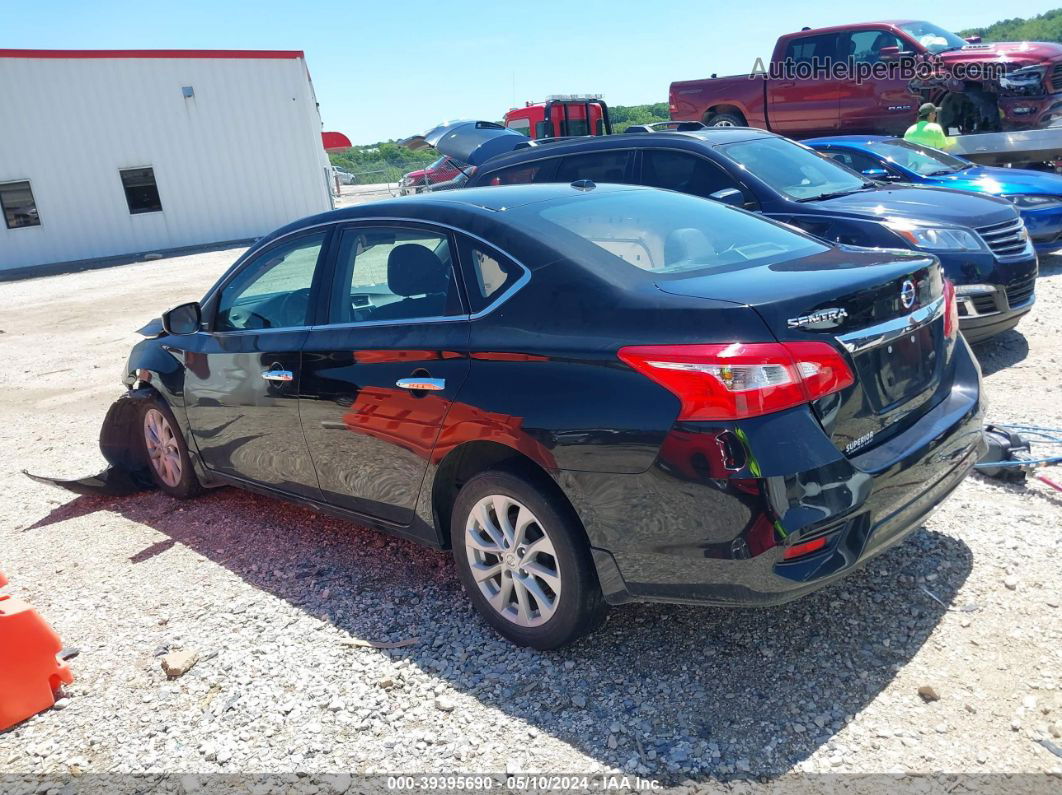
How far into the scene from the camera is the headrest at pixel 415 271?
3.52 meters

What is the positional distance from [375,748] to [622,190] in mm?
2574

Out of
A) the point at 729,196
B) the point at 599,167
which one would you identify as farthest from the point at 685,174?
the point at 729,196

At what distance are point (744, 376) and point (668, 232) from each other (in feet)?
3.85

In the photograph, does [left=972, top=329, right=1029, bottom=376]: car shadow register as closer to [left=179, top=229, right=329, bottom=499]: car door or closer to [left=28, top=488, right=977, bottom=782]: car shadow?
[left=28, top=488, right=977, bottom=782]: car shadow

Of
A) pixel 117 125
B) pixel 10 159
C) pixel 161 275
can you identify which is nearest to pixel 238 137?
pixel 117 125

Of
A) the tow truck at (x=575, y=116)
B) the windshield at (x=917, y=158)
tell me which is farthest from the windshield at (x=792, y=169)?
the tow truck at (x=575, y=116)

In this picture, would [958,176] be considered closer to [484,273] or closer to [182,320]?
[484,273]

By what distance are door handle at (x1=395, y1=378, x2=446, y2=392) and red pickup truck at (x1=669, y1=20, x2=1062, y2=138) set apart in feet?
39.9

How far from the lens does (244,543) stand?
461 centimetres

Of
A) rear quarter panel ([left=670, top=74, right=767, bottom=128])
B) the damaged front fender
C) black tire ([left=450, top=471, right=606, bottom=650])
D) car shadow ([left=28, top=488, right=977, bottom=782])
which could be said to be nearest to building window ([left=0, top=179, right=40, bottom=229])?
rear quarter panel ([left=670, top=74, right=767, bottom=128])

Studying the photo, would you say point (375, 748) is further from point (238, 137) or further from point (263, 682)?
point (238, 137)

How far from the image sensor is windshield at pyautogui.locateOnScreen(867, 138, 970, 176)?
880cm

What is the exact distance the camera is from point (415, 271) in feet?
11.9

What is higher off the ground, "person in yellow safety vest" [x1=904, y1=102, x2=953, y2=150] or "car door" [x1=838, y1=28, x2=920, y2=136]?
"car door" [x1=838, y1=28, x2=920, y2=136]
